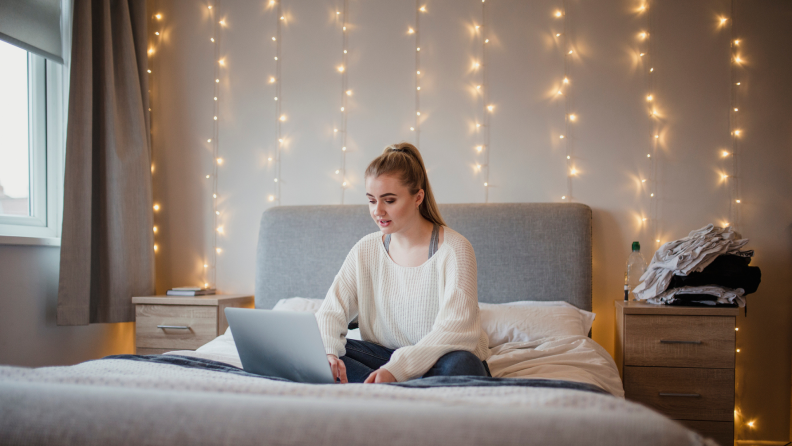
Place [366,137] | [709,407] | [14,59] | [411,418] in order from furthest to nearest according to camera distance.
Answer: [366,137] → [14,59] → [709,407] → [411,418]

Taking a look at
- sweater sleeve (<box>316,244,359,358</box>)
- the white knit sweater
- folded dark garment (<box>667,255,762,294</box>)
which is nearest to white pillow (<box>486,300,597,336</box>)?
folded dark garment (<box>667,255,762,294</box>)

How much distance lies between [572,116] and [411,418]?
2.20 metres

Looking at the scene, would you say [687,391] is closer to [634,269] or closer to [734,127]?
[634,269]

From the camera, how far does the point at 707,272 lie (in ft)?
6.38

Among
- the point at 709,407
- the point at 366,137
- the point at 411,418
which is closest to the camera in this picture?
the point at 411,418

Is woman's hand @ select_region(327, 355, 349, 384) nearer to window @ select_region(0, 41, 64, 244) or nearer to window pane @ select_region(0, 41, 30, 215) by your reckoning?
window @ select_region(0, 41, 64, 244)

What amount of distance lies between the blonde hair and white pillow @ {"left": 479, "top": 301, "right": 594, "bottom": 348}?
1.72 ft

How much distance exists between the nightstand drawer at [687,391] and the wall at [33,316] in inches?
98.0

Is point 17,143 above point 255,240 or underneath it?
above

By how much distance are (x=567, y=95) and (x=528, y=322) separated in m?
1.16

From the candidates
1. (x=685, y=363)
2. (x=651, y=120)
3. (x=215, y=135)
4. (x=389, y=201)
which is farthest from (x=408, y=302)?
(x=215, y=135)

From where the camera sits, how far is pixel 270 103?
274 centimetres

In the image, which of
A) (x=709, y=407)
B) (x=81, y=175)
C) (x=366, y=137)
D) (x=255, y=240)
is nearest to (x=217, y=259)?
(x=255, y=240)

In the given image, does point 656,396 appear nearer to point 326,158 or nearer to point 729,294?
point 729,294
